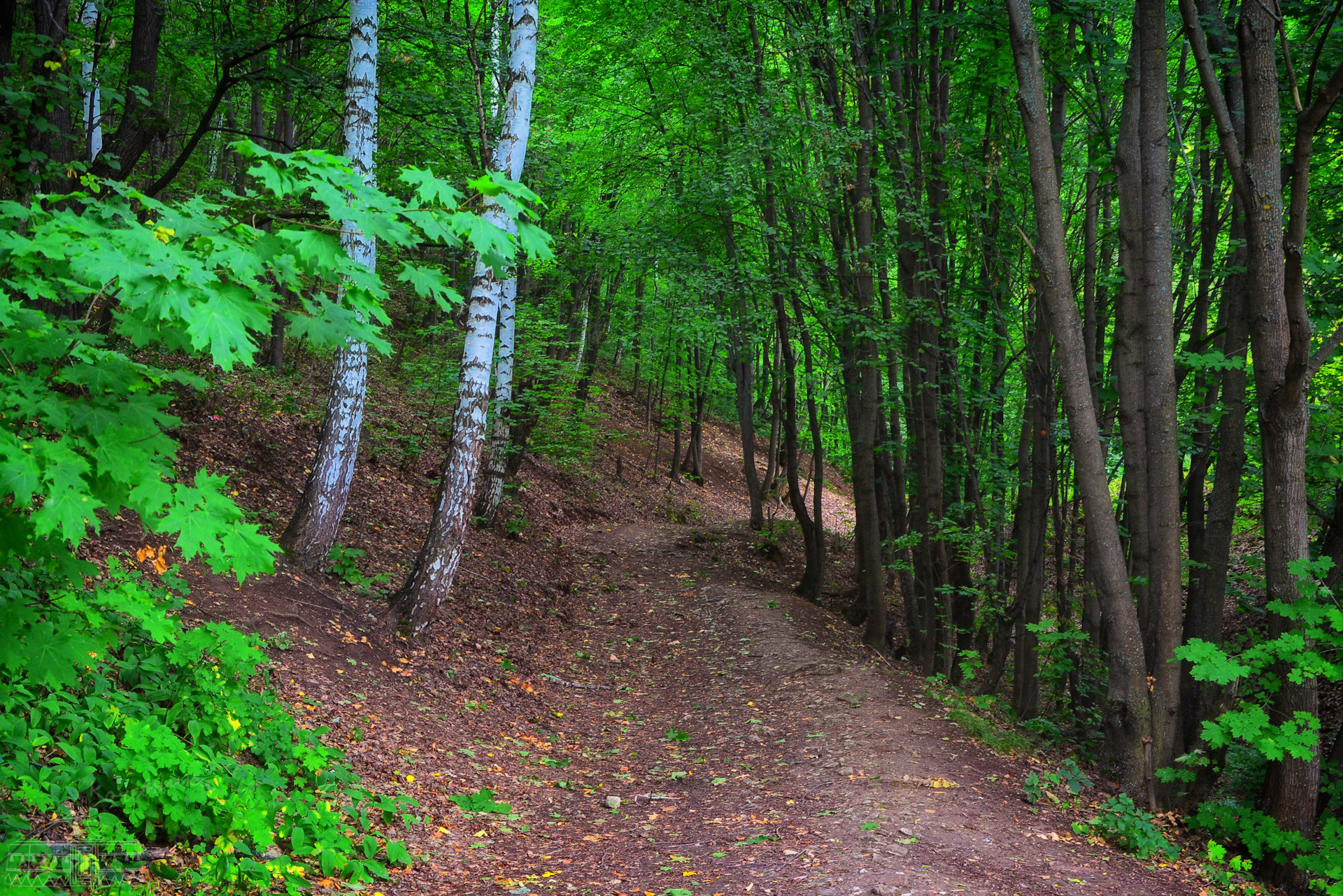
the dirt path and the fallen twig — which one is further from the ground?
the dirt path

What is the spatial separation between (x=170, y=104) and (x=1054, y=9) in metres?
14.7

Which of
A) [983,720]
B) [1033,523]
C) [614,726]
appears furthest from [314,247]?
[1033,523]

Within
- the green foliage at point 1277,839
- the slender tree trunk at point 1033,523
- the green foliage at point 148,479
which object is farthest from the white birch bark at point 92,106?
the green foliage at point 1277,839

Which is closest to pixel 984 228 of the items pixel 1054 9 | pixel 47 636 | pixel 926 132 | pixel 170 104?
pixel 926 132

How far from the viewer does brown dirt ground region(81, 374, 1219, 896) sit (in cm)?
466

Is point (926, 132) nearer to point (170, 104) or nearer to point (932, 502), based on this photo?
point (932, 502)

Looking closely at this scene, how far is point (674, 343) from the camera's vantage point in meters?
20.0

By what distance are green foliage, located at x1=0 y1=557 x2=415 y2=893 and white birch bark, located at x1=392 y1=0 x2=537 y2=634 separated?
2927 millimetres

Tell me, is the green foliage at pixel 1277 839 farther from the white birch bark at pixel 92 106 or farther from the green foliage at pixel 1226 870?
the white birch bark at pixel 92 106

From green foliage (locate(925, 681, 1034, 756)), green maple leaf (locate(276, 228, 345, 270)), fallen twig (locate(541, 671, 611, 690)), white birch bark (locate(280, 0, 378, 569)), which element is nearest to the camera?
green maple leaf (locate(276, 228, 345, 270))

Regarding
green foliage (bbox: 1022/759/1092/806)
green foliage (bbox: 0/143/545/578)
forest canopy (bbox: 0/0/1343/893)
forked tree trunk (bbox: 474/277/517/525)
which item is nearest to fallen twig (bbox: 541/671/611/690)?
forest canopy (bbox: 0/0/1343/893)

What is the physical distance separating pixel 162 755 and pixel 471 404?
14.6 ft

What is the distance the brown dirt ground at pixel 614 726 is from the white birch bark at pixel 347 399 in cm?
46

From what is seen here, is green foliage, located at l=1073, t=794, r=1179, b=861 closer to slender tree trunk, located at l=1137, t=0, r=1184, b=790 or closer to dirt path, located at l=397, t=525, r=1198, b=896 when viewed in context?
dirt path, located at l=397, t=525, r=1198, b=896
